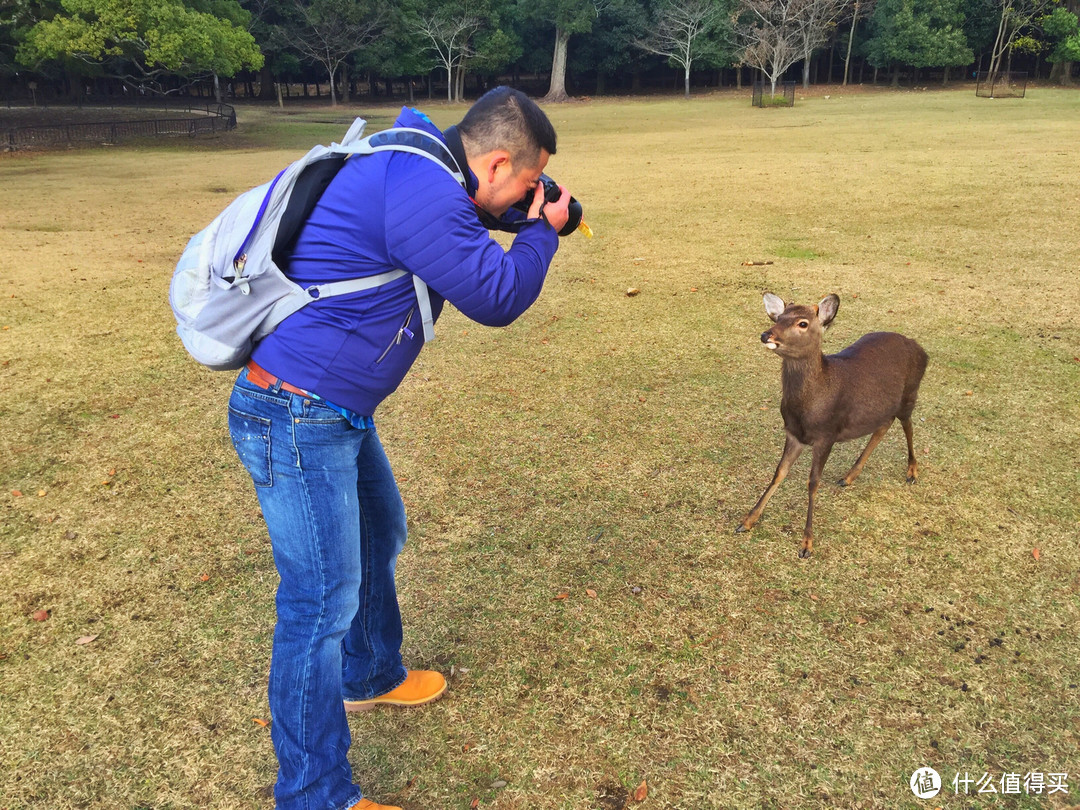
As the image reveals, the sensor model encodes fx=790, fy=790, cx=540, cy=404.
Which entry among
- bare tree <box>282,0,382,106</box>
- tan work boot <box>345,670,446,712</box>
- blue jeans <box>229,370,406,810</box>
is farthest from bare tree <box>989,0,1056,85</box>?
blue jeans <box>229,370,406,810</box>

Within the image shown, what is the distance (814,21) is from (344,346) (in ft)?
161

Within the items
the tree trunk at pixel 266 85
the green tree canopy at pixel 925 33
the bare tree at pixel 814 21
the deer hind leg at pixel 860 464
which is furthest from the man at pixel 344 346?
the tree trunk at pixel 266 85

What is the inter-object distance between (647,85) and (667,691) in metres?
58.3

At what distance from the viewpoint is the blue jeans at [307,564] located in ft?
6.78

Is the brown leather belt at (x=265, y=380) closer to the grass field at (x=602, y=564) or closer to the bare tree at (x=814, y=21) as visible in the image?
the grass field at (x=602, y=564)

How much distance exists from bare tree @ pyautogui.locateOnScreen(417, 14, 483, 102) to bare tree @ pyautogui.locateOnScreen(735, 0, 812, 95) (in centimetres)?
1559

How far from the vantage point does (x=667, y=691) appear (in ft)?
9.60

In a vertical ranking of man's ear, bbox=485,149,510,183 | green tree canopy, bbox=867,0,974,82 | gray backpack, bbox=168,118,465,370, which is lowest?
gray backpack, bbox=168,118,465,370

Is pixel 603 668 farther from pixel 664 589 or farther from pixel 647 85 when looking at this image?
pixel 647 85

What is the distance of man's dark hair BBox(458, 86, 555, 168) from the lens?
2.09 m

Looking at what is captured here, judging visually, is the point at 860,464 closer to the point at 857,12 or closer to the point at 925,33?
the point at 925,33

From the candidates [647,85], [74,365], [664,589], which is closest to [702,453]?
[664,589]

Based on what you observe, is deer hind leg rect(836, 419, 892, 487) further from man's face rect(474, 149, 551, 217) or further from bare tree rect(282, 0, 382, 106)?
bare tree rect(282, 0, 382, 106)

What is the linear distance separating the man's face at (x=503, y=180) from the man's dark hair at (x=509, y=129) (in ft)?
0.07
